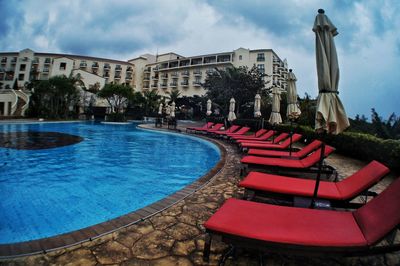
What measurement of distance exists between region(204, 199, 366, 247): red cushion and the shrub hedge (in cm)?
325

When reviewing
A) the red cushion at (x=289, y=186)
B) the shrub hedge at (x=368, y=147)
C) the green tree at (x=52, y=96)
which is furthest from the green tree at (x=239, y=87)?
the red cushion at (x=289, y=186)

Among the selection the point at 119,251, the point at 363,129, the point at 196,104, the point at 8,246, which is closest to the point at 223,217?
the point at 119,251

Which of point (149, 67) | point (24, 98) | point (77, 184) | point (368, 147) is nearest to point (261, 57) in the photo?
point (149, 67)

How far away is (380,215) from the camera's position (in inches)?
85.8

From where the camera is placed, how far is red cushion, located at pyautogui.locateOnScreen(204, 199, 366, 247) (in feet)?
6.50

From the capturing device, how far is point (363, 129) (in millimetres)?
11539

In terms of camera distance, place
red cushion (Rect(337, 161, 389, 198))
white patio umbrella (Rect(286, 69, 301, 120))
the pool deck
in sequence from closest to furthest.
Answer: the pool deck, red cushion (Rect(337, 161, 389, 198)), white patio umbrella (Rect(286, 69, 301, 120))

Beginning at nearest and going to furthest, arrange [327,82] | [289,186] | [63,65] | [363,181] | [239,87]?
[327,82] < [363,181] < [289,186] < [239,87] < [63,65]

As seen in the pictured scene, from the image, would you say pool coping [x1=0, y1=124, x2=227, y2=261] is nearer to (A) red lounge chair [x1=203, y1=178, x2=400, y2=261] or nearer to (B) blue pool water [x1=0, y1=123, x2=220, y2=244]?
(B) blue pool water [x1=0, y1=123, x2=220, y2=244]

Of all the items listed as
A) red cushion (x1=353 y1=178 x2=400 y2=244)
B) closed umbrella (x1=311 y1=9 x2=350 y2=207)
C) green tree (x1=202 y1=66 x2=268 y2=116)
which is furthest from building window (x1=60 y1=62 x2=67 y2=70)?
red cushion (x1=353 y1=178 x2=400 y2=244)

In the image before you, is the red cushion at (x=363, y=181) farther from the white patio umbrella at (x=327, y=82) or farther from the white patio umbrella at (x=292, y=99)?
the white patio umbrella at (x=292, y=99)

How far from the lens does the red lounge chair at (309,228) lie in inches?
76.1

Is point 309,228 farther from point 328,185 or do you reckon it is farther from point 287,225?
point 328,185

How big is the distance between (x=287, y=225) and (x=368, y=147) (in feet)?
24.4
